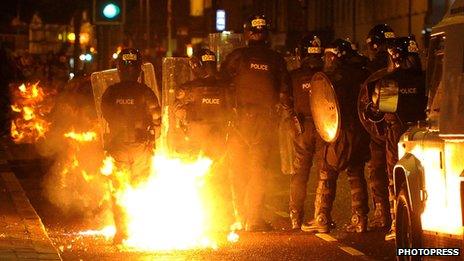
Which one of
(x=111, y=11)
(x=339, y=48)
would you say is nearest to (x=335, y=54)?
(x=339, y=48)

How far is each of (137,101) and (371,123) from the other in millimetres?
2479

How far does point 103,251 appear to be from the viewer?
454 inches

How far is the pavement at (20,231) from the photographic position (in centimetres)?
1094

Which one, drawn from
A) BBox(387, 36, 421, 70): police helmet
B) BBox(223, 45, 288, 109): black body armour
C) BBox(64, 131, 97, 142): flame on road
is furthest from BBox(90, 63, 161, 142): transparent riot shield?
BBox(387, 36, 421, 70): police helmet

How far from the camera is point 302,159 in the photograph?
43.5ft

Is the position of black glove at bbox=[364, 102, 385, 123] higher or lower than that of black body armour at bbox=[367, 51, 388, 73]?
lower

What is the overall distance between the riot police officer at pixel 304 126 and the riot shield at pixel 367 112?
839 millimetres

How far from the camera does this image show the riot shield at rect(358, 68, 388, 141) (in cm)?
1189

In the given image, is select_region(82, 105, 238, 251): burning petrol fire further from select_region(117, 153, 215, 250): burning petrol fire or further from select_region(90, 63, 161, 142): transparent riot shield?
select_region(90, 63, 161, 142): transparent riot shield

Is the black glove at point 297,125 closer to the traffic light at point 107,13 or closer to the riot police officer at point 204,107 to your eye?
the riot police officer at point 204,107

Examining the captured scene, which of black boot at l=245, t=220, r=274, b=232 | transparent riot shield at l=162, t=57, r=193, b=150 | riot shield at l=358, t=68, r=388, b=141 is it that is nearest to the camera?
riot shield at l=358, t=68, r=388, b=141

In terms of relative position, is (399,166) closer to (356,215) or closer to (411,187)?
(411,187)

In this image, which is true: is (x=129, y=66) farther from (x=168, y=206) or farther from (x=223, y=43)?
(x=223, y=43)

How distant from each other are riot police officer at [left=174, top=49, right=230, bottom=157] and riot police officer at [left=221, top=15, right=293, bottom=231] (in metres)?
0.15
